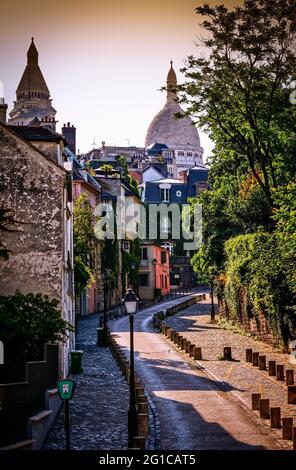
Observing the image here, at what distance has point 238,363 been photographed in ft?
99.0

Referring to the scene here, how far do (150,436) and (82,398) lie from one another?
17.8 feet

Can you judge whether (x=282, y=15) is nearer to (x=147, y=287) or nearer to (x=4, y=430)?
(x=4, y=430)

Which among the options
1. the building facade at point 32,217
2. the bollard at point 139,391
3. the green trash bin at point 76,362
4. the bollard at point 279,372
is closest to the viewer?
the bollard at point 139,391

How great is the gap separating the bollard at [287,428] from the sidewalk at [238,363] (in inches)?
6.7

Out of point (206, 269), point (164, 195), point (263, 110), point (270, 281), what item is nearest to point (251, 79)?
point (263, 110)

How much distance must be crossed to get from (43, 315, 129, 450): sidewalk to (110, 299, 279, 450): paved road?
1090 mm

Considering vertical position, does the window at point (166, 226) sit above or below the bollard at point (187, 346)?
above

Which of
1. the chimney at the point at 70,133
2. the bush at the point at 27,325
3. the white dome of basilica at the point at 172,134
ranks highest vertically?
the white dome of basilica at the point at 172,134

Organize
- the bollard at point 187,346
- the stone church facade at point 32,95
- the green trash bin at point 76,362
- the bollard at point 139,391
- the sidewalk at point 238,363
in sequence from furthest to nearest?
1. the stone church facade at point 32,95
2. the bollard at point 187,346
3. the green trash bin at point 76,362
4. the sidewalk at point 238,363
5. the bollard at point 139,391

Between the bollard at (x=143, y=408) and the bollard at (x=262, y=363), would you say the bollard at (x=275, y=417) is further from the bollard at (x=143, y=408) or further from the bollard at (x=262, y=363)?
the bollard at (x=262, y=363)

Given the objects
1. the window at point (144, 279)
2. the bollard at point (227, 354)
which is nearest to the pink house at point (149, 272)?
the window at point (144, 279)

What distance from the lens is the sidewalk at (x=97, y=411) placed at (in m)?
16.8
